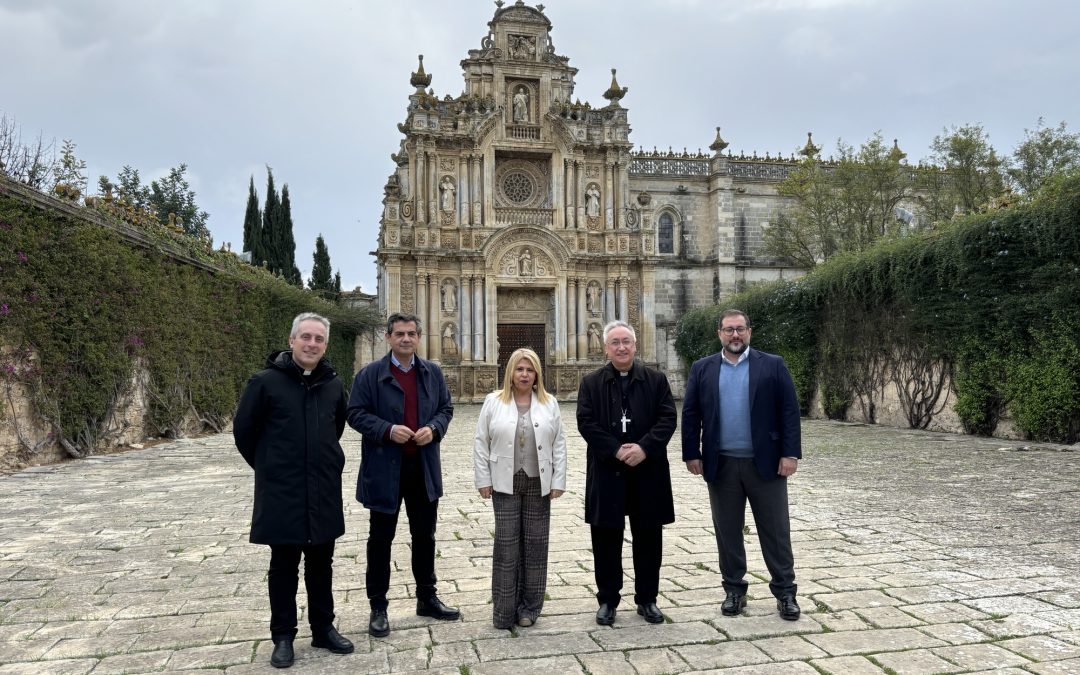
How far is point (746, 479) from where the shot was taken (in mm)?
4688

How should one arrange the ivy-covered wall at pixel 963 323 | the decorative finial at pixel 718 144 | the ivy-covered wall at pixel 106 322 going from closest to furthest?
the ivy-covered wall at pixel 106 322 → the ivy-covered wall at pixel 963 323 → the decorative finial at pixel 718 144

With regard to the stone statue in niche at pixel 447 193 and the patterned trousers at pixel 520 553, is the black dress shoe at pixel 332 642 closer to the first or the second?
the patterned trousers at pixel 520 553

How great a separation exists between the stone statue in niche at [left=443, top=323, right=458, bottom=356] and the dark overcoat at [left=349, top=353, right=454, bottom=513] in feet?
78.8

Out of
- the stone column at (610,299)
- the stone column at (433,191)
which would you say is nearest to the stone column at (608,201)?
the stone column at (610,299)

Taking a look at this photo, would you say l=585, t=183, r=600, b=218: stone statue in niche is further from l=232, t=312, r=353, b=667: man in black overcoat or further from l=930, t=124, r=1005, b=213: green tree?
l=232, t=312, r=353, b=667: man in black overcoat

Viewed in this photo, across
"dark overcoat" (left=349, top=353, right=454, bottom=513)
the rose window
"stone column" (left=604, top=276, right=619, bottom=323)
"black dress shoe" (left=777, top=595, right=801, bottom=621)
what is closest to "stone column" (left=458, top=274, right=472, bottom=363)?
the rose window

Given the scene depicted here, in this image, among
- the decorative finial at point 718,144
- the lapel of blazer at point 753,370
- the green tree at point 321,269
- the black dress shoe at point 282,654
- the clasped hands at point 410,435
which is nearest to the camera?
the black dress shoe at point 282,654

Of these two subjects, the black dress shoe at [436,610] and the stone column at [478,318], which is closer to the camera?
the black dress shoe at [436,610]

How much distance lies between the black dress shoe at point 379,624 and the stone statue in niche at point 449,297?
24822 mm

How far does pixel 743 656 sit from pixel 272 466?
256 centimetres

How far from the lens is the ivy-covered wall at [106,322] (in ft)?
32.9

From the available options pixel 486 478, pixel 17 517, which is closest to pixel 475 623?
pixel 486 478

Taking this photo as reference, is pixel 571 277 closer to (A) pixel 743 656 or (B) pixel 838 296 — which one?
(B) pixel 838 296

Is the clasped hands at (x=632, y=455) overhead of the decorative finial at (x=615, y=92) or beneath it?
beneath
